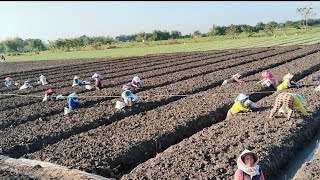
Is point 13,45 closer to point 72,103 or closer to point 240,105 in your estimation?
point 72,103

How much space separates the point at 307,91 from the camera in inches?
543

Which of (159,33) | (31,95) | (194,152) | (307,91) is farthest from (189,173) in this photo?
(159,33)

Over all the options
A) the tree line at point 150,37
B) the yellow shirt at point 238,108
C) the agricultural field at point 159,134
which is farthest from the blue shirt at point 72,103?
the tree line at point 150,37

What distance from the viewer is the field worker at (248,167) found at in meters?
5.70

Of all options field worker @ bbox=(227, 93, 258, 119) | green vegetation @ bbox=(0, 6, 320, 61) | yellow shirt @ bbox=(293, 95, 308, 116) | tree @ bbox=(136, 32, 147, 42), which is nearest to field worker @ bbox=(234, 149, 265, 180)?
yellow shirt @ bbox=(293, 95, 308, 116)

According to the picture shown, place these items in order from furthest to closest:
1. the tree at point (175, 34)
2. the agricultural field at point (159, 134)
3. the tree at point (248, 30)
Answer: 1. the tree at point (175, 34)
2. the tree at point (248, 30)
3. the agricultural field at point (159, 134)

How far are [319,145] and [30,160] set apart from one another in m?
6.49

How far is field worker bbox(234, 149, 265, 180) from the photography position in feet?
18.7

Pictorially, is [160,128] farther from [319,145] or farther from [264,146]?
[319,145]

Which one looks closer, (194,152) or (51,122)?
(194,152)

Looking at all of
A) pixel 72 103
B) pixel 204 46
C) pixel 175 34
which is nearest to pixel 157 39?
pixel 175 34

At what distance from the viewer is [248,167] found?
5.80 metres

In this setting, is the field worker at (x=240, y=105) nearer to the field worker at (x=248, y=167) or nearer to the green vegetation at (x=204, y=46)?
the field worker at (x=248, y=167)

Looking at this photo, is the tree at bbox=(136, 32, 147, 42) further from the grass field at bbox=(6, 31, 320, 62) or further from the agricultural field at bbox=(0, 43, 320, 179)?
the agricultural field at bbox=(0, 43, 320, 179)
